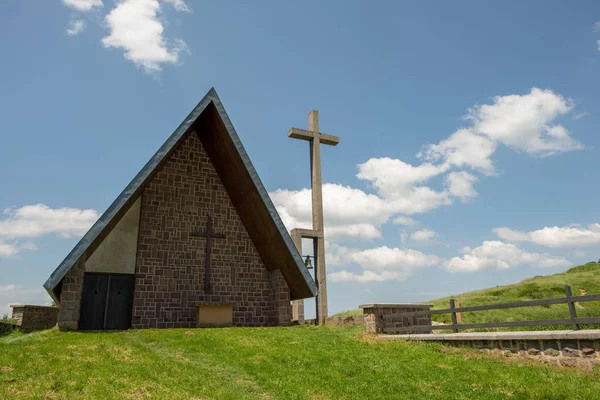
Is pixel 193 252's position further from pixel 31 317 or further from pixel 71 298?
pixel 31 317

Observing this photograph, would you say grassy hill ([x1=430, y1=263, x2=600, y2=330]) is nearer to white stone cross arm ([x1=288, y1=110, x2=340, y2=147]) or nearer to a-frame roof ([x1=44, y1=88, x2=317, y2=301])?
a-frame roof ([x1=44, y1=88, x2=317, y2=301])

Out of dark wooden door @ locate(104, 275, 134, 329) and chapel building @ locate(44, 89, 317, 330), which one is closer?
chapel building @ locate(44, 89, 317, 330)

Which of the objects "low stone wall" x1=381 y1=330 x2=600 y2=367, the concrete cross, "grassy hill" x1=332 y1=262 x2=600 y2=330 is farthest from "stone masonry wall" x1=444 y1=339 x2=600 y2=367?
the concrete cross

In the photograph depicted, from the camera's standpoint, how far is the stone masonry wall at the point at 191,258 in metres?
16.7

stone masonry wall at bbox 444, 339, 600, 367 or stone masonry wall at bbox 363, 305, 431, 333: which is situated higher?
stone masonry wall at bbox 363, 305, 431, 333

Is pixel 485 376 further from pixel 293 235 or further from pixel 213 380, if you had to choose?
pixel 293 235

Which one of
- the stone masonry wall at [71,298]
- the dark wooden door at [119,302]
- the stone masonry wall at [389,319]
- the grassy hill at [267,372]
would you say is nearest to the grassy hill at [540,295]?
the stone masonry wall at [389,319]

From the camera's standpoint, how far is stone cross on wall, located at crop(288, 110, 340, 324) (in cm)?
1888

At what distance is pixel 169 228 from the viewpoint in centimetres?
1744

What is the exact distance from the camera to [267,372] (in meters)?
9.46

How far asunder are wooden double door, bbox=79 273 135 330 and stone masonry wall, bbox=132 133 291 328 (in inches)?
16.6

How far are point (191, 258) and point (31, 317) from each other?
8392 mm

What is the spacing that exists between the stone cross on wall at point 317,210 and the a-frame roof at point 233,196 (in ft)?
4.76

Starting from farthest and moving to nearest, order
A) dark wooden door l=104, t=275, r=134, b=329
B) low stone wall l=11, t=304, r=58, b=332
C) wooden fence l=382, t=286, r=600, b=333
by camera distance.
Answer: low stone wall l=11, t=304, r=58, b=332 < dark wooden door l=104, t=275, r=134, b=329 < wooden fence l=382, t=286, r=600, b=333
